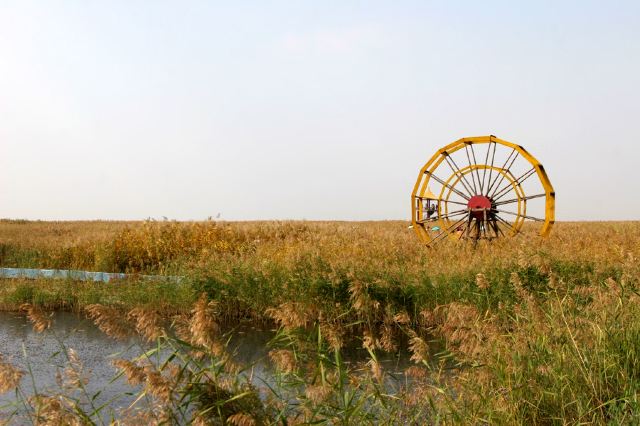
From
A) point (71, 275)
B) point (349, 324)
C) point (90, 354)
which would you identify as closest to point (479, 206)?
point (71, 275)

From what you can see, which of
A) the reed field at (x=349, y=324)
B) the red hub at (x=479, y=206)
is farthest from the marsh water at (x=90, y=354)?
the red hub at (x=479, y=206)

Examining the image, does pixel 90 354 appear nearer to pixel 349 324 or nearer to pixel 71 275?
pixel 349 324

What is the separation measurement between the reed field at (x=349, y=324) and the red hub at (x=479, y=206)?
104cm

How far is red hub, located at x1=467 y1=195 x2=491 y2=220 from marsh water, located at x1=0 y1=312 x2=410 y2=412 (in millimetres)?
6673

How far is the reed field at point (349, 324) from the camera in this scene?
2865mm

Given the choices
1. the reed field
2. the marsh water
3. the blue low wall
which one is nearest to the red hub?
the reed field

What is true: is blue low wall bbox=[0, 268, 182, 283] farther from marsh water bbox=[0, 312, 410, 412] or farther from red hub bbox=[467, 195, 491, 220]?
red hub bbox=[467, 195, 491, 220]

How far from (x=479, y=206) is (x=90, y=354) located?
893cm

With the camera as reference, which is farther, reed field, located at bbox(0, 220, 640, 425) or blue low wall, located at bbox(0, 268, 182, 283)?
blue low wall, located at bbox(0, 268, 182, 283)

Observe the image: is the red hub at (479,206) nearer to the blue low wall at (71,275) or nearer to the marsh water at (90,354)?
the marsh water at (90,354)

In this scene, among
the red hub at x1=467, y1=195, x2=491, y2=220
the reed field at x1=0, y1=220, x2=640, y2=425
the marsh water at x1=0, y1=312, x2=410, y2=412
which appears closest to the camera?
the reed field at x1=0, y1=220, x2=640, y2=425

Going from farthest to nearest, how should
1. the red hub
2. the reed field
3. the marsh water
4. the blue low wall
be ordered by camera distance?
the red hub
the blue low wall
the marsh water
the reed field

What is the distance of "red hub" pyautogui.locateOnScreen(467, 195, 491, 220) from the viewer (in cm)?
1284

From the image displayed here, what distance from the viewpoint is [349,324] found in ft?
13.1
